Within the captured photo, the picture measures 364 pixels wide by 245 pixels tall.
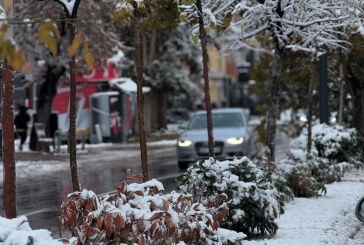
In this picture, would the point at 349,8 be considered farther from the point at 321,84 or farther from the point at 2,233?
the point at 2,233

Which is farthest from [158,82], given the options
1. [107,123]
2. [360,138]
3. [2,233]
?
[2,233]

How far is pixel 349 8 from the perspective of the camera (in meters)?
12.8

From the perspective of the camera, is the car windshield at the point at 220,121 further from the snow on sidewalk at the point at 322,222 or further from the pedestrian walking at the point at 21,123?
the pedestrian walking at the point at 21,123

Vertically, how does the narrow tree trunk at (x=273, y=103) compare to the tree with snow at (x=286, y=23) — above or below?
below

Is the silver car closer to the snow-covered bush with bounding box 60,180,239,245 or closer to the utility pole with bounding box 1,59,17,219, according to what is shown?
the snow-covered bush with bounding box 60,180,239,245

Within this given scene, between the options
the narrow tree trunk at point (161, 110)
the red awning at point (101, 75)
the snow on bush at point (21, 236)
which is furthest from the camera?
the narrow tree trunk at point (161, 110)

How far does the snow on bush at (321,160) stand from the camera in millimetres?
12102

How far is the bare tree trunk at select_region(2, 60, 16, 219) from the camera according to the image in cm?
679

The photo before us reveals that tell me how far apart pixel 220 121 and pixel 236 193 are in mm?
13273

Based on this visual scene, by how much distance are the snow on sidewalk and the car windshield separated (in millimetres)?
8422

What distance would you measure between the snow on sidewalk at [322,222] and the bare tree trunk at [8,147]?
273 centimetres

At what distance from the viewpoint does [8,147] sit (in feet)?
22.5

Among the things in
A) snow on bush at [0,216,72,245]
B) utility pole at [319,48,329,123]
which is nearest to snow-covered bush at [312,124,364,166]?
utility pole at [319,48,329,123]

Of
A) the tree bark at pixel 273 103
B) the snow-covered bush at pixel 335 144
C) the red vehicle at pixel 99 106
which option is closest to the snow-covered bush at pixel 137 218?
the tree bark at pixel 273 103
